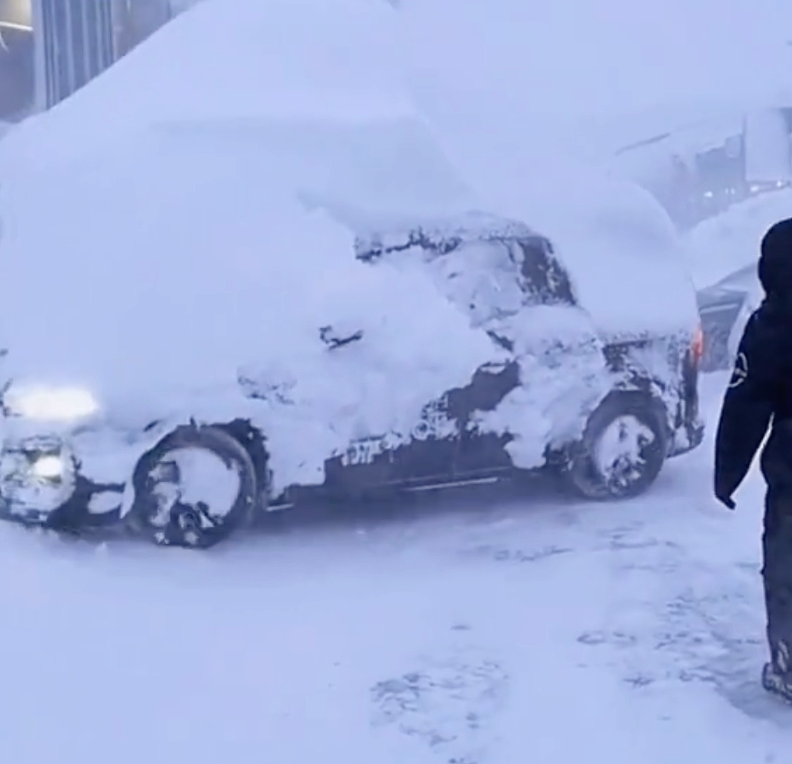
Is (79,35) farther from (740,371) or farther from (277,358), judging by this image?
(740,371)

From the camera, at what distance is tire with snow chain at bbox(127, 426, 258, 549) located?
19.1 ft

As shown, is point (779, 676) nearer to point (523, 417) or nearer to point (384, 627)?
point (384, 627)

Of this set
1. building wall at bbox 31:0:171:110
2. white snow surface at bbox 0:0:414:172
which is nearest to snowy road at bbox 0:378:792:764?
white snow surface at bbox 0:0:414:172

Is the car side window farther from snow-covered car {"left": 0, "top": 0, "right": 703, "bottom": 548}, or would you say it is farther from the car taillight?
the car taillight

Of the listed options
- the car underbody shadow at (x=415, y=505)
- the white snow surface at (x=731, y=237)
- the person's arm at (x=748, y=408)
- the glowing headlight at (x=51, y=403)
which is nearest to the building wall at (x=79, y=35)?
the white snow surface at (x=731, y=237)

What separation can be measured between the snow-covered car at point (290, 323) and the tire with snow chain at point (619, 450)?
0.01 metres

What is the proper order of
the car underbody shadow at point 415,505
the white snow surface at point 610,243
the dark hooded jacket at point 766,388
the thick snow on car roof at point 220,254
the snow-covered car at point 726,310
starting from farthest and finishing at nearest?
the snow-covered car at point 726,310
the white snow surface at point 610,243
the car underbody shadow at point 415,505
the thick snow on car roof at point 220,254
the dark hooded jacket at point 766,388

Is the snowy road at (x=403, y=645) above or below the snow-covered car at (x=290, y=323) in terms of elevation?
below

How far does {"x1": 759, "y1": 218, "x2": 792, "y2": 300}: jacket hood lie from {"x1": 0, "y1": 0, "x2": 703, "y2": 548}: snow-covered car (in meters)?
2.54

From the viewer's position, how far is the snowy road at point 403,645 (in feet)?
12.8

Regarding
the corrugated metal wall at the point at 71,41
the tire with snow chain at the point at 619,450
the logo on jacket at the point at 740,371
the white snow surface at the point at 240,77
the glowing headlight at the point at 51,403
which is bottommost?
the tire with snow chain at the point at 619,450

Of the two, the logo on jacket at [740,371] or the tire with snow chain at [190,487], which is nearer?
the logo on jacket at [740,371]

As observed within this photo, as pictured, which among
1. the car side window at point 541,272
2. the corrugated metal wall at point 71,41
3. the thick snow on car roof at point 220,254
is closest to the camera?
the thick snow on car roof at point 220,254

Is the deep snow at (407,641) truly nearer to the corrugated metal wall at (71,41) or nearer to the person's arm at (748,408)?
the person's arm at (748,408)
